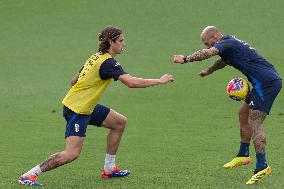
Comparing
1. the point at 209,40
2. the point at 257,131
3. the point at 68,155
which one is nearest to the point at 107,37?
the point at 209,40

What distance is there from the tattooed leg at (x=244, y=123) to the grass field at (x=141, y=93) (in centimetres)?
48

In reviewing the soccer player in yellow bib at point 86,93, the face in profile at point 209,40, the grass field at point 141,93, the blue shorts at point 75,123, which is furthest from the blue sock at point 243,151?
the blue shorts at point 75,123

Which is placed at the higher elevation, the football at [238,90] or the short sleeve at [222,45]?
the short sleeve at [222,45]

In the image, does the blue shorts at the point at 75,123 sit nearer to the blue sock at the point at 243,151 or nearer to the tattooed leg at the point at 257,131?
the tattooed leg at the point at 257,131

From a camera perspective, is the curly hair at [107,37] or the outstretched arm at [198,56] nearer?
the outstretched arm at [198,56]

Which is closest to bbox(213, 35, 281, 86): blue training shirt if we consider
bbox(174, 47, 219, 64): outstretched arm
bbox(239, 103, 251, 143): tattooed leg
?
bbox(174, 47, 219, 64): outstretched arm

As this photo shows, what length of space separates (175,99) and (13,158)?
8.30 metres

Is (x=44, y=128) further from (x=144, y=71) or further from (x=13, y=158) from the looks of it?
(x=144, y=71)

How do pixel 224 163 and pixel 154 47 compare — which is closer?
pixel 224 163

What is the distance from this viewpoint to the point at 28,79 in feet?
77.4

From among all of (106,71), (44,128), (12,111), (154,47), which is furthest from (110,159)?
(154,47)

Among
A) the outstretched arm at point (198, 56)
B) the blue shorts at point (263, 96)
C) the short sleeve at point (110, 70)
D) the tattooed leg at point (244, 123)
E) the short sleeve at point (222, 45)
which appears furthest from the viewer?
the tattooed leg at point (244, 123)

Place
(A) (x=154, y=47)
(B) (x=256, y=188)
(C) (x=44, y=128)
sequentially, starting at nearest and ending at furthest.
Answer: (B) (x=256, y=188) → (C) (x=44, y=128) → (A) (x=154, y=47)

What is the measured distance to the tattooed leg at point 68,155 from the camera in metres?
10.1
